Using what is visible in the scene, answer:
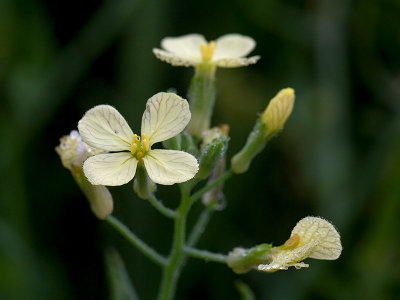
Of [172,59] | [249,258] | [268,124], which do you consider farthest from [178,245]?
[172,59]

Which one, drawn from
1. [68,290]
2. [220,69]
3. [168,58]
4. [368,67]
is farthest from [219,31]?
[68,290]

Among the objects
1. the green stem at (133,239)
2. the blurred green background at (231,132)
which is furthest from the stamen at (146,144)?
the blurred green background at (231,132)

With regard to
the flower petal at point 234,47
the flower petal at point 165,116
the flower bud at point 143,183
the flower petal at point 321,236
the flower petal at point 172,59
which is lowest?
the flower bud at point 143,183

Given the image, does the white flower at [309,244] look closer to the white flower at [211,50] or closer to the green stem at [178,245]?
the green stem at [178,245]

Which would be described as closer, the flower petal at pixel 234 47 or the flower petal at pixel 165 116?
the flower petal at pixel 165 116

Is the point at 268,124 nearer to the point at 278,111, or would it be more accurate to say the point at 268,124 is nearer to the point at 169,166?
the point at 278,111

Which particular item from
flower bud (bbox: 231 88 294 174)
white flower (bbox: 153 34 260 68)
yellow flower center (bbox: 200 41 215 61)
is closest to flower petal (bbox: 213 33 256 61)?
white flower (bbox: 153 34 260 68)

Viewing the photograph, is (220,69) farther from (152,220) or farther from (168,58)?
(168,58)
